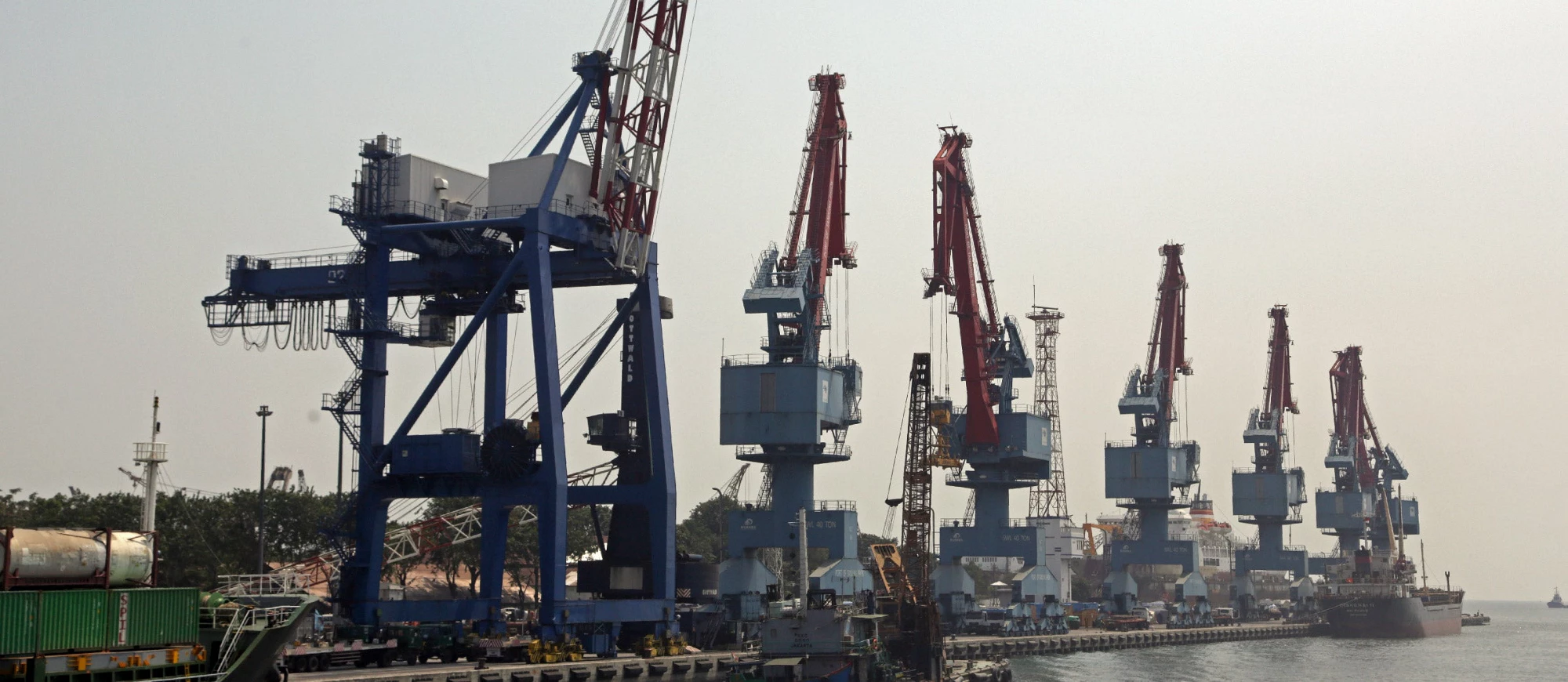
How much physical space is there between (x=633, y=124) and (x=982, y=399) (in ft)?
160

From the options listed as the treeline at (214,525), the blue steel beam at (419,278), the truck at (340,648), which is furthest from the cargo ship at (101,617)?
the treeline at (214,525)

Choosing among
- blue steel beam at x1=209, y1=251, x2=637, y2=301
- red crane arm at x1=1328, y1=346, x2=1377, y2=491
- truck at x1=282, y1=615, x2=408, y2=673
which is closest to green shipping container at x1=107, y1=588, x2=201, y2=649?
truck at x1=282, y1=615, x2=408, y2=673

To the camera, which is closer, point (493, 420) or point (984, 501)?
point (493, 420)

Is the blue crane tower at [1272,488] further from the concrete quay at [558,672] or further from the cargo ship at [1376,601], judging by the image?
the concrete quay at [558,672]

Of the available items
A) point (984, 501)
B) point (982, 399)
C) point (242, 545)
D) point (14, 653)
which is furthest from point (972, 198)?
point (14, 653)

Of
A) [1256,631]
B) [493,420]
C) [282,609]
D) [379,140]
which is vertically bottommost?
[1256,631]

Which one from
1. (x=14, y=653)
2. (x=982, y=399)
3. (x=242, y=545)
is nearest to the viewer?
(x=14, y=653)

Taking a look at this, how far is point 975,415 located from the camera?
113 m

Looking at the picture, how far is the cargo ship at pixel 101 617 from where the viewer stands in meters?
35.3

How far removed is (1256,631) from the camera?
147000 mm

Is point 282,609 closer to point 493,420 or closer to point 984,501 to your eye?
point 493,420

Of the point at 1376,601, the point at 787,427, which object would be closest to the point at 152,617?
the point at 787,427

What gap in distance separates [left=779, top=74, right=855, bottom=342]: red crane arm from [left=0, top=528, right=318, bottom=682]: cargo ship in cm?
5551

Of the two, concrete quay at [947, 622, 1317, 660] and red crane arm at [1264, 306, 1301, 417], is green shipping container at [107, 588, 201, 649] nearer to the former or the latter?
concrete quay at [947, 622, 1317, 660]
